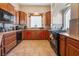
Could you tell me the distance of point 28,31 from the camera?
9.45 metres

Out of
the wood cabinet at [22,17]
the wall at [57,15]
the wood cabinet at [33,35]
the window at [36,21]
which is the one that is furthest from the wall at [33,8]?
the wall at [57,15]

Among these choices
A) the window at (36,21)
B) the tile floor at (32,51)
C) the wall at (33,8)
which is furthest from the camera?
the window at (36,21)

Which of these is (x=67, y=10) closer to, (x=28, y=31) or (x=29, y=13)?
(x=28, y=31)

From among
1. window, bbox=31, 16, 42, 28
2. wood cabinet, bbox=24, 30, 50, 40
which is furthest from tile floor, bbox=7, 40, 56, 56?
window, bbox=31, 16, 42, 28

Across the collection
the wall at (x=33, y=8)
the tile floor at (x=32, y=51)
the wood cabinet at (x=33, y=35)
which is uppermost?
the wall at (x=33, y=8)

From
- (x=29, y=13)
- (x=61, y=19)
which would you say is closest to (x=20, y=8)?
(x=29, y=13)

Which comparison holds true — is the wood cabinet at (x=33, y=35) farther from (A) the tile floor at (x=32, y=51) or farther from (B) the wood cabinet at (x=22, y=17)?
(A) the tile floor at (x=32, y=51)

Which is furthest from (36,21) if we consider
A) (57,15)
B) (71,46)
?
(71,46)

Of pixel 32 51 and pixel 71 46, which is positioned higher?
pixel 71 46

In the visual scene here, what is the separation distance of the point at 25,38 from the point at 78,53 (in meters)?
7.31

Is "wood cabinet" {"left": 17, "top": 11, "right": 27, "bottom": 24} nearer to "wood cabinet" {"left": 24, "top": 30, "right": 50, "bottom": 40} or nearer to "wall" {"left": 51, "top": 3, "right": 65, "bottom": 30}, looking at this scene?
"wood cabinet" {"left": 24, "top": 30, "right": 50, "bottom": 40}

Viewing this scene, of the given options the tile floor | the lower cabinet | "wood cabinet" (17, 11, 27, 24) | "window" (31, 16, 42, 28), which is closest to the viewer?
the lower cabinet

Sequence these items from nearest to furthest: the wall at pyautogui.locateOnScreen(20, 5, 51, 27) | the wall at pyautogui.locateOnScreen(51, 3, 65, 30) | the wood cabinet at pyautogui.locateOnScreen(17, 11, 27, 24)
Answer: the wall at pyautogui.locateOnScreen(51, 3, 65, 30) < the wood cabinet at pyautogui.locateOnScreen(17, 11, 27, 24) < the wall at pyautogui.locateOnScreen(20, 5, 51, 27)

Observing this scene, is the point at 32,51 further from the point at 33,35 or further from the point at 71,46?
the point at 33,35
